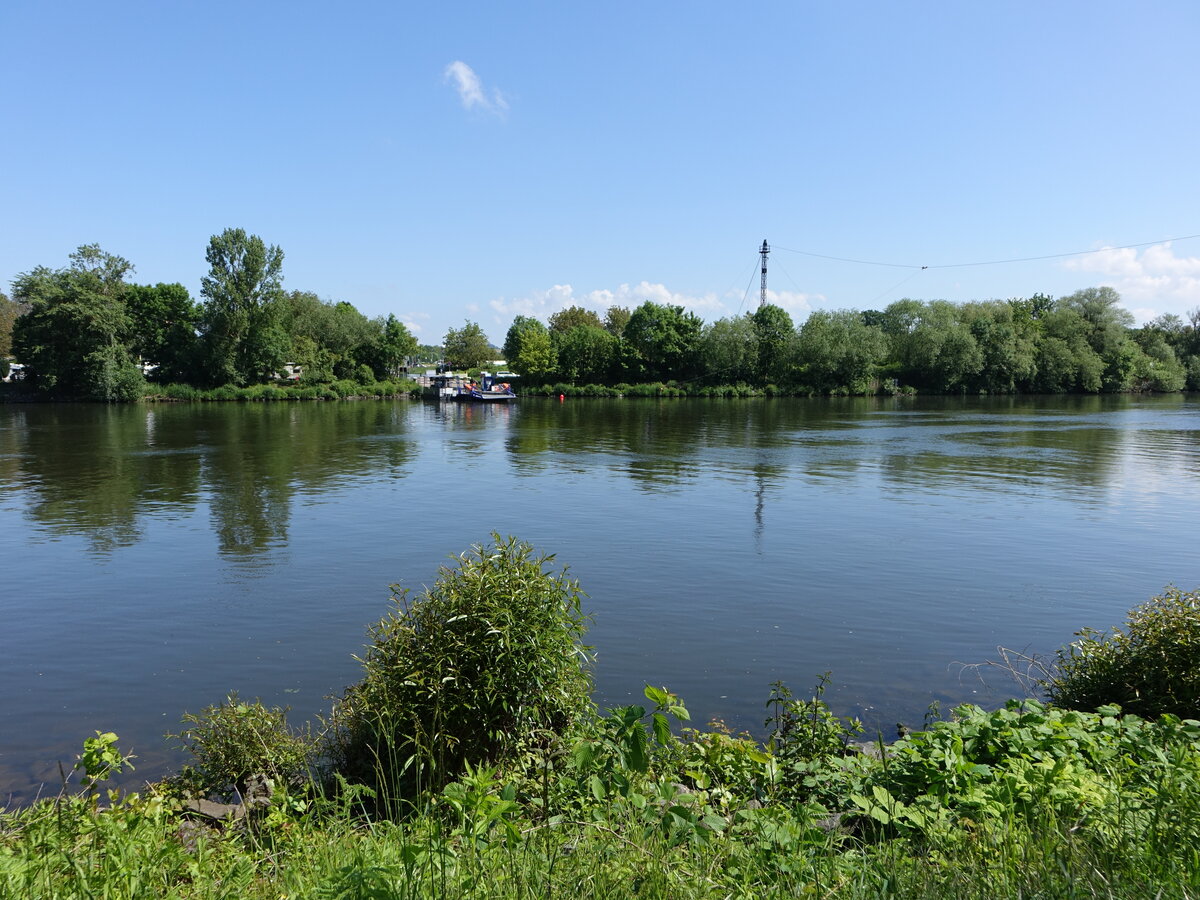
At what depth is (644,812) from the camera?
430 cm

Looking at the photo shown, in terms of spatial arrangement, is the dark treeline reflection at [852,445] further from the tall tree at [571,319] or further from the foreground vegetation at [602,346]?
the tall tree at [571,319]

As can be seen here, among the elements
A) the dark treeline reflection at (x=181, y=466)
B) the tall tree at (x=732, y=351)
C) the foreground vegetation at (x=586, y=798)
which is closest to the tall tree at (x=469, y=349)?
the tall tree at (x=732, y=351)

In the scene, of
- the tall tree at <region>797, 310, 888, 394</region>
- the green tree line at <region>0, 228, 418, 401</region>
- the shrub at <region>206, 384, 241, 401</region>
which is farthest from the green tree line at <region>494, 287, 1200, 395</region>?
the shrub at <region>206, 384, 241, 401</region>

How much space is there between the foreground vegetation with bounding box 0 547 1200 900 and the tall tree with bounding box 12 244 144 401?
82263 millimetres

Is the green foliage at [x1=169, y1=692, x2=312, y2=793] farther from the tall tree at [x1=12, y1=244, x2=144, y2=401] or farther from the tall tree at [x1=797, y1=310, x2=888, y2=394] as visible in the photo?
the tall tree at [x1=797, y1=310, x2=888, y2=394]

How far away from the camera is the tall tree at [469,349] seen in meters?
148

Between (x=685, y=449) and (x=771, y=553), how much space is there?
22784mm

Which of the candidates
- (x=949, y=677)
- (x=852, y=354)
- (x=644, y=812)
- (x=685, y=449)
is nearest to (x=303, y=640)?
(x=644, y=812)

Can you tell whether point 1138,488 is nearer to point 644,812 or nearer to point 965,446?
point 965,446

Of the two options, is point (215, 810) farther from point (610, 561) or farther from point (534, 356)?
point (534, 356)

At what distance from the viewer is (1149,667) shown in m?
7.35

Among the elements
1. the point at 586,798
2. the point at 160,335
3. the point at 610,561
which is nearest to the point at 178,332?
the point at 160,335

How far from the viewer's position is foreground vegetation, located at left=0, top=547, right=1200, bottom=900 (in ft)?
12.1

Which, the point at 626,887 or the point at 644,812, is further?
the point at 644,812
